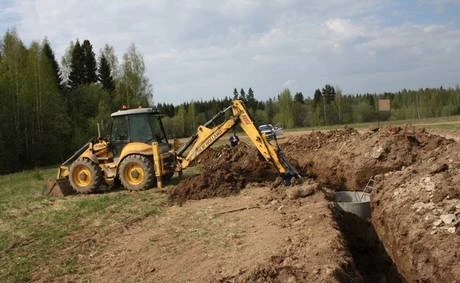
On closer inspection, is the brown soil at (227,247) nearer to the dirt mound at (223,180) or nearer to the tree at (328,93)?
the dirt mound at (223,180)

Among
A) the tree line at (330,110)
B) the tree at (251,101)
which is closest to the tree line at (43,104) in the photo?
the tree line at (330,110)

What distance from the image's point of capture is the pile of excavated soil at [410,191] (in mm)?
7227

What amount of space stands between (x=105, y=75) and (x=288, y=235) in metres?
50.1

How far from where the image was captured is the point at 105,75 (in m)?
55.8

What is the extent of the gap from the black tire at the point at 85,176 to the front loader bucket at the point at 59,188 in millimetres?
269

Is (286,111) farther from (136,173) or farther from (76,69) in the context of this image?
(136,173)

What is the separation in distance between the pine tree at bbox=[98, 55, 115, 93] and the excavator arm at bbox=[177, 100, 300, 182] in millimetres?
43073

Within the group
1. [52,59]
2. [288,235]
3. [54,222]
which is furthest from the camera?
[52,59]

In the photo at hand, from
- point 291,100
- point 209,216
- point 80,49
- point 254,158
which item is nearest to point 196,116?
point 291,100

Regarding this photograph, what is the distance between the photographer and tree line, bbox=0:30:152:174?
38.8 metres

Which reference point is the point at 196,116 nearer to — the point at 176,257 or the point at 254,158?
the point at 254,158

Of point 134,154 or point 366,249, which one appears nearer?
point 366,249

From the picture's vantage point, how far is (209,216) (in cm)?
1031

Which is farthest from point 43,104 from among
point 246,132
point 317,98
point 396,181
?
point 317,98
